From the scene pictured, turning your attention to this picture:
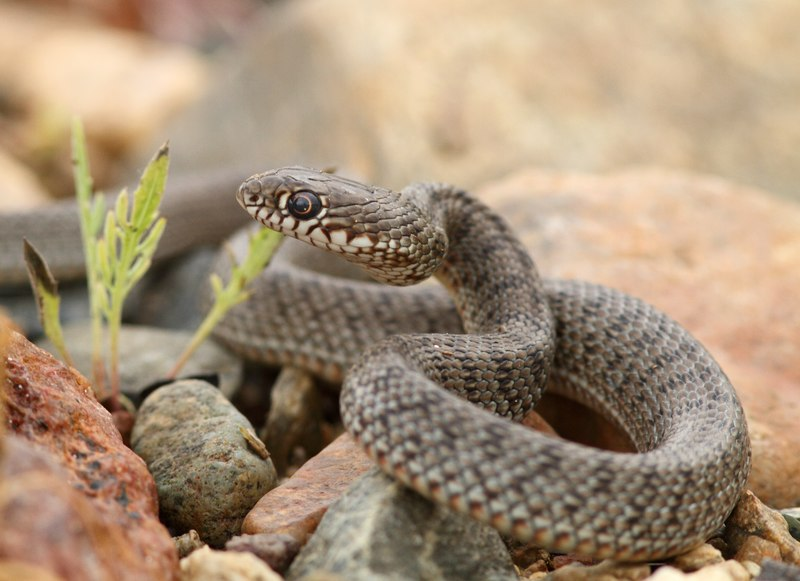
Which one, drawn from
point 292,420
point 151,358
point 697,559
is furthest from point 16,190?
point 697,559

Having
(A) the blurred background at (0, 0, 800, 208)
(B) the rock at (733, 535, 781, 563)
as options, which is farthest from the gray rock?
(A) the blurred background at (0, 0, 800, 208)

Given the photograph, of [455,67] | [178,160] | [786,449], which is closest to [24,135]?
[178,160]

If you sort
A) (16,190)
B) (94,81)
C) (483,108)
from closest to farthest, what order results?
(16,190) < (483,108) < (94,81)

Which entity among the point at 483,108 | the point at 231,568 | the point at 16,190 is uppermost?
the point at 483,108

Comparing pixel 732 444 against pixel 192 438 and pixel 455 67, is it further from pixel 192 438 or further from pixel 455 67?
pixel 455 67

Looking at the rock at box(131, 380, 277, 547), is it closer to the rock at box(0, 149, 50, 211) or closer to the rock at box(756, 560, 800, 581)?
the rock at box(756, 560, 800, 581)

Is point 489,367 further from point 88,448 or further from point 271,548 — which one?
point 88,448

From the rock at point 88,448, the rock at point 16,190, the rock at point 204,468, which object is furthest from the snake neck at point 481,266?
the rock at point 16,190
